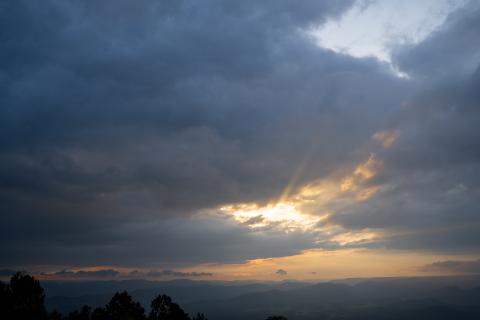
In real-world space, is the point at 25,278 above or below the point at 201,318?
above

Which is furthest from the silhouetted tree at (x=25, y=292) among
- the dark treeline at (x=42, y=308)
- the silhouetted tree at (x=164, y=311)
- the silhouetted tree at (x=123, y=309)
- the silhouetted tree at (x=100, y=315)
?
the silhouetted tree at (x=164, y=311)

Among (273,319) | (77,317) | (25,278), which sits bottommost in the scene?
(273,319)

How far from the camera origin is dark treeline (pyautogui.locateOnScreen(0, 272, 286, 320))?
7038 centimetres

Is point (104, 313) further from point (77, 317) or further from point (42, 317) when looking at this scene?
point (42, 317)

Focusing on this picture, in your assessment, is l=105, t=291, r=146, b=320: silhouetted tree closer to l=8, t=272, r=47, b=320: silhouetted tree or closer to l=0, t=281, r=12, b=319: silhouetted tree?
l=8, t=272, r=47, b=320: silhouetted tree

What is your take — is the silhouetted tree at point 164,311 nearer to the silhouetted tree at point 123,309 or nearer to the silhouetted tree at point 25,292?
the silhouetted tree at point 123,309

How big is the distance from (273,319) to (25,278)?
271 ft

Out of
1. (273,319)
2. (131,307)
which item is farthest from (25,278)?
(273,319)

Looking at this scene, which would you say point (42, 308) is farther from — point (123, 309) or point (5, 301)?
point (123, 309)

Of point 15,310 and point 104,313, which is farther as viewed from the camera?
point 104,313

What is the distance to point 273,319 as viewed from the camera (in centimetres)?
12538

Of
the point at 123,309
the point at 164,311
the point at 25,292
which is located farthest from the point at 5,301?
the point at 164,311

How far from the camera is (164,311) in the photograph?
102 metres

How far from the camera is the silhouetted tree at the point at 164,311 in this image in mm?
100750
